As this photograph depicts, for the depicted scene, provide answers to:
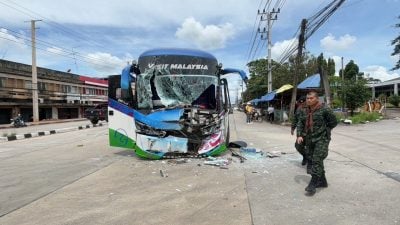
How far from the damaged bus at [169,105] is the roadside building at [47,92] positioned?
113 ft

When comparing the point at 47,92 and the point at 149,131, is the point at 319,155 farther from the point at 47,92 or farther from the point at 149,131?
the point at 47,92

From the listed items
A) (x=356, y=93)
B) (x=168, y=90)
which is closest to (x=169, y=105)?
(x=168, y=90)

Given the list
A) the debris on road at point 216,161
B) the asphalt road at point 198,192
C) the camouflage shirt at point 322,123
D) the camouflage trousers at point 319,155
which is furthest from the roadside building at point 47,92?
the camouflage trousers at point 319,155

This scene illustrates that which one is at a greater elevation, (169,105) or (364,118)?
(169,105)

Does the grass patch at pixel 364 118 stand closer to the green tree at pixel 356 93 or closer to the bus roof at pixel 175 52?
the green tree at pixel 356 93

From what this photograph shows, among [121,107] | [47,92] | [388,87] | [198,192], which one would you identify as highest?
[388,87]

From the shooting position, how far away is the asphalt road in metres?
5.30

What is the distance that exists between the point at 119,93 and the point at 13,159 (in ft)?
13.3

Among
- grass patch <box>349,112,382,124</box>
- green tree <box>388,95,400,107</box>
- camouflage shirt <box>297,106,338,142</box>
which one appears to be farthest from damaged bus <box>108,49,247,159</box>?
green tree <box>388,95,400,107</box>

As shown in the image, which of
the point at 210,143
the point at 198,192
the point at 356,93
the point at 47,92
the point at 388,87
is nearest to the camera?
the point at 198,192

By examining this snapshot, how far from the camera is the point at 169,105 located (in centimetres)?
1005

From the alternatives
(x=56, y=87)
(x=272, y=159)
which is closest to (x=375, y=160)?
(x=272, y=159)

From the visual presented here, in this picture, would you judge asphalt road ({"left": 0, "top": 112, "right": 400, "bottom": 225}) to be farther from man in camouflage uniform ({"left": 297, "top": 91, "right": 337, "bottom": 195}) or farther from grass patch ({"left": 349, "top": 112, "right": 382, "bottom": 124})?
grass patch ({"left": 349, "top": 112, "right": 382, "bottom": 124})

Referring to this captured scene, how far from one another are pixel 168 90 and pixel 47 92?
45.2 meters
